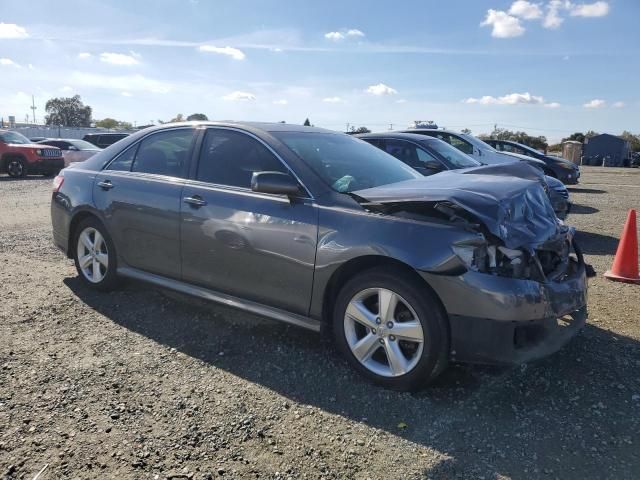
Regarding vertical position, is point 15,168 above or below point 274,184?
below

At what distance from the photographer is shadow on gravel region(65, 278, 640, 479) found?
2.60 m

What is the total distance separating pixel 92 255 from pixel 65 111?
3592 inches

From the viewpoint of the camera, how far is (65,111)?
3334 inches

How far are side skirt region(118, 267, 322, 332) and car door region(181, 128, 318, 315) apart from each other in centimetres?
4

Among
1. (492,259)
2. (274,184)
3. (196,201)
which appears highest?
(274,184)

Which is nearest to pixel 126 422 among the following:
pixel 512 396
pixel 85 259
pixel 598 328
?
pixel 512 396

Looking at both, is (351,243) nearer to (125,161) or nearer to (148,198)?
(148,198)

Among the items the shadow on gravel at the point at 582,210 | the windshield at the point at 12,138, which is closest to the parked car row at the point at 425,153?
the shadow on gravel at the point at 582,210

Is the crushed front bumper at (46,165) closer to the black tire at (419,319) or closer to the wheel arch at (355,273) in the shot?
the wheel arch at (355,273)

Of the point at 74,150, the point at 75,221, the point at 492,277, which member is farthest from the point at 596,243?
the point at 74,150

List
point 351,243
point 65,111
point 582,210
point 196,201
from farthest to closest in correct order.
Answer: point 65,111, point 582,210, point 196,201, point 351,243

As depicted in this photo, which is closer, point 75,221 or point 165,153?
point 165,153

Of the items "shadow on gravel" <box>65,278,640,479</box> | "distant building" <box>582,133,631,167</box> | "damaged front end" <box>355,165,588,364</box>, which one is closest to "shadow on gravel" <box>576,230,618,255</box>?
"shadow on gravel" <box>65,278,640,479</box>

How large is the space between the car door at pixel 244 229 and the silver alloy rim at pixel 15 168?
52.8 ft
